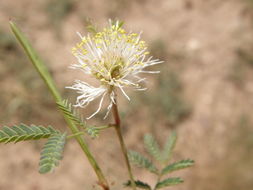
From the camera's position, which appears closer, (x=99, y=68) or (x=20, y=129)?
(x=20, y=129)

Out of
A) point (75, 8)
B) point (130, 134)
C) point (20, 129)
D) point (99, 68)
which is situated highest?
point (75, 8)

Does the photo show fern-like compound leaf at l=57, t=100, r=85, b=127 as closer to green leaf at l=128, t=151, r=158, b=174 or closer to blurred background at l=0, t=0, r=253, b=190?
green leaf at l=128, t=151, r=158, b=174

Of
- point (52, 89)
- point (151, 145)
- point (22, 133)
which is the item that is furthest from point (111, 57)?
point (151, 145)

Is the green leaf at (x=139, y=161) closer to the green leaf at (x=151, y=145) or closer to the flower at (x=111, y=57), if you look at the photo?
the green leaf at (x=151, y=145)

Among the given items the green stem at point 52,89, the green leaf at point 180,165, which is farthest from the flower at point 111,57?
the green leaf at point 180,165

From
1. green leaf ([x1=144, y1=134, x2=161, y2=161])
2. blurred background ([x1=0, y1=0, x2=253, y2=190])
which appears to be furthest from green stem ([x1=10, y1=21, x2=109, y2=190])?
blurred background ([x1=0, y1=0, x2=253, y2=190])

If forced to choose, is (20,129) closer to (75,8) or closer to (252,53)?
(252,53)

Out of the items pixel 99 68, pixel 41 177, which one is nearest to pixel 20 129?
pixel 99 68
